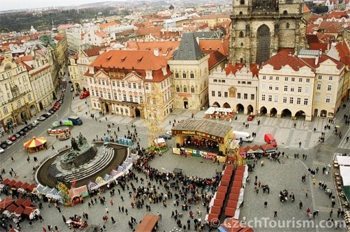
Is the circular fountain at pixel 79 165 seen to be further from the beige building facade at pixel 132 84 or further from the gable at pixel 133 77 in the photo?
the gable at pixel 133 77

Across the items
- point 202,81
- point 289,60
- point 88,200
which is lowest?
point 88,200

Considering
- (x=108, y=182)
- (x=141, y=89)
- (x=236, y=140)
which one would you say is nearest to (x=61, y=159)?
(x=108, y=182)

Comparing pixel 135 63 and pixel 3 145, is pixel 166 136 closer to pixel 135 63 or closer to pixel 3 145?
pixel 135 63

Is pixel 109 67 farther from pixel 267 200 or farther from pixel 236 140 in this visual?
pixel 267 200

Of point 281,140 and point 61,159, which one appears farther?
point 281,140

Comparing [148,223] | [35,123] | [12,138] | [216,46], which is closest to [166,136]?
[148,223]

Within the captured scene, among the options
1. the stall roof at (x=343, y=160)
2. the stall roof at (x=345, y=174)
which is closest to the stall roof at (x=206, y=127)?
the stall roof at (x=343, y=160)

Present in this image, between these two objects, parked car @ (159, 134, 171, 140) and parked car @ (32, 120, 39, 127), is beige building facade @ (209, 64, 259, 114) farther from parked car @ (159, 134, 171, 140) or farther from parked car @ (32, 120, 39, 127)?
parked car @ (32, 120, 39, 127)
